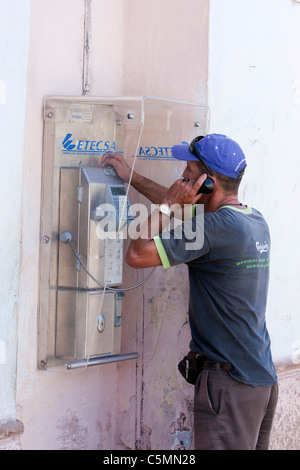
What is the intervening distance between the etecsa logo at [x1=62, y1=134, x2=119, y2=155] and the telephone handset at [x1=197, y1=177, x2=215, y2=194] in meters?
0.74

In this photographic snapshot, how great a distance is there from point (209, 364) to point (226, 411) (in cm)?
20

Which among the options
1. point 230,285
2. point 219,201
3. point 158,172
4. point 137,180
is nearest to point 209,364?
point 230,285

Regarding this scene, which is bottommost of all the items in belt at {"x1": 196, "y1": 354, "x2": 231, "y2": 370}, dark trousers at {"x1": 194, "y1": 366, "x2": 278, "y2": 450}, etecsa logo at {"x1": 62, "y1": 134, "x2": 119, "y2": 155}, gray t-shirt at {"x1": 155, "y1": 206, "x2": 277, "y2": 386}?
dark trousers at {"x1": 194, "y1": 366, "x2": 278, "y2": 450}

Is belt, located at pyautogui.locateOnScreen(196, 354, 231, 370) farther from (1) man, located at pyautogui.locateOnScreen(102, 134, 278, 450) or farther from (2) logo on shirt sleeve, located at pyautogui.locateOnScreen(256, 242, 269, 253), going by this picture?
(2) logo on shirt sleeve, located at pyautogui.locateOnScreen(256, 242, 269, 253)

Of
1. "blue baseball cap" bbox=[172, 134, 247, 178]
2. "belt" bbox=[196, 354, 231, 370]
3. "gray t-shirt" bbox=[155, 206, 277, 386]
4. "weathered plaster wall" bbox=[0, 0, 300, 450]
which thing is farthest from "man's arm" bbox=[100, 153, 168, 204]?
"belt" bbox=[196, 354, 231, 370]

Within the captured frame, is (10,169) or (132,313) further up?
(10,169)

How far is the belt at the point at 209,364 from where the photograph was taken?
286cm

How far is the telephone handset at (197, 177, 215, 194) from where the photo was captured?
296 cm

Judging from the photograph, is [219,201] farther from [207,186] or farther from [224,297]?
[224,297]

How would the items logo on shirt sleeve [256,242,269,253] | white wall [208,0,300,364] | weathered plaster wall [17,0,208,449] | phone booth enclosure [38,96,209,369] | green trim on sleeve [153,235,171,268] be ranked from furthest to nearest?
white wall [208,0,300,364] → weathered plaster wall [17,0,208,449] → phone booth enclosure [38,96,209,369] → logo on shirt sleeve [256,242,269,253] → green trim on sleeve [153,235,171,268]

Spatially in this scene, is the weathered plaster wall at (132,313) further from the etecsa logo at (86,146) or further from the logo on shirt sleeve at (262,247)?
the logo on shirt sleeve at (262,247)

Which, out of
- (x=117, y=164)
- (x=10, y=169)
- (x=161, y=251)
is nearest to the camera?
(x=161, y=251)

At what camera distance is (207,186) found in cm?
296
